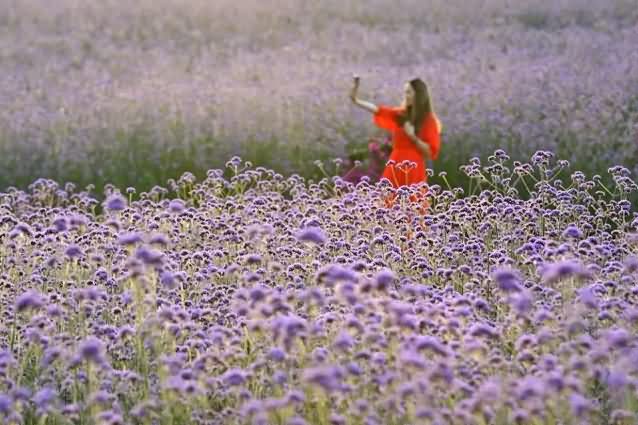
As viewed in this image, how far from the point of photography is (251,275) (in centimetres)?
355

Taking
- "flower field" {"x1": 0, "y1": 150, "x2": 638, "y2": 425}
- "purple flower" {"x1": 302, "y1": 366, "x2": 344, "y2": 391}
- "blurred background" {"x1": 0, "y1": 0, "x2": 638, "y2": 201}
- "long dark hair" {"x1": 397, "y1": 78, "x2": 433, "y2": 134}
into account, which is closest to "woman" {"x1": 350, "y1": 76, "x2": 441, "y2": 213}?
"long dark hair" {"x1": 397, "y1": 78, "x2": 433, "y2": 134}

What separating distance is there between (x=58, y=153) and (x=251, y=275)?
777 cm

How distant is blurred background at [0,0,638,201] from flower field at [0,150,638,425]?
14.1ft

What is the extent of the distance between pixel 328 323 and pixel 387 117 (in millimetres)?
5354

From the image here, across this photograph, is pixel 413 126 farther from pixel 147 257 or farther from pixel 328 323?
pixel 147 257

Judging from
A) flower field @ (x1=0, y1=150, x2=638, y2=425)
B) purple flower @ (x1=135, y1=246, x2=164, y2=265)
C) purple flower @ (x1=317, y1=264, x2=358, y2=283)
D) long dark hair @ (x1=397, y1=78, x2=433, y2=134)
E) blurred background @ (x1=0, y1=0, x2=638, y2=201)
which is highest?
purple flower @ (x1=317, y1=264, x2=358, y2=283)

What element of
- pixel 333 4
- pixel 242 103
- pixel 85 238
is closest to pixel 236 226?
pixel 85 238

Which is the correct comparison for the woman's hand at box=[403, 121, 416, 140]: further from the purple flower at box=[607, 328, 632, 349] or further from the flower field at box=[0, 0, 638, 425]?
the purple flower at box=[607, 328, 632, 349]

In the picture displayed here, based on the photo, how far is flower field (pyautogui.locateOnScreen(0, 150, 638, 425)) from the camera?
2.91 m


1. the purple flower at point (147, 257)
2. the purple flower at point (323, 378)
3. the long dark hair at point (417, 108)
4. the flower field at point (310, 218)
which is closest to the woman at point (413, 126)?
the long dark hair at point (417, 108)

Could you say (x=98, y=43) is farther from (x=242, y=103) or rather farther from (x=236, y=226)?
(x=236, y=226)

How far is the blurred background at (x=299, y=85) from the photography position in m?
10.6

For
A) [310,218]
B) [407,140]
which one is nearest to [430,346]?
[310,218]

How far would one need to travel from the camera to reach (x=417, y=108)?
29.1 ft
